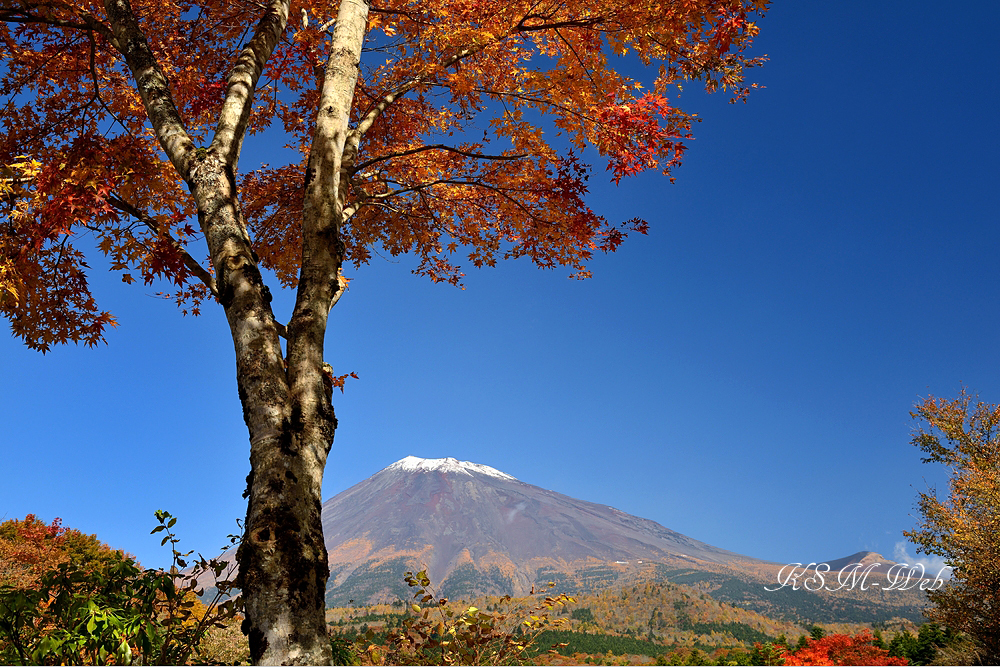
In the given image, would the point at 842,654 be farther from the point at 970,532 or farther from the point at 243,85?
the point at 243,85

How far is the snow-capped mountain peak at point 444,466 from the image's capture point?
114562mm

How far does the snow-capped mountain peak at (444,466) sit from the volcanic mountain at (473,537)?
215 mm

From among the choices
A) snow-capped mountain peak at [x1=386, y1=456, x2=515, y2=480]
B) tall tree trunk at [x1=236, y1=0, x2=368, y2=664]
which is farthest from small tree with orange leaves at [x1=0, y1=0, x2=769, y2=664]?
snow-capped mountain peak at [x1=386, y1=456, x2=515, y2=480]

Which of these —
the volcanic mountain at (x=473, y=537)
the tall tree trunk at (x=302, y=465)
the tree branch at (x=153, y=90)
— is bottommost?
the volcanic mountain at (x=473, y=537)

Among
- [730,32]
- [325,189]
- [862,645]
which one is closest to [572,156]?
[730,32]

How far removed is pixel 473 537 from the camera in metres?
87.9

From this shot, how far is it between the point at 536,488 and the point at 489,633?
109 m

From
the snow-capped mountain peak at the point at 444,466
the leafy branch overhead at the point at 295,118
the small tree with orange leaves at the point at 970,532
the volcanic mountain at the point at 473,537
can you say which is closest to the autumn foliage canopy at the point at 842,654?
the small tree with orange leaves at the point at 970,532

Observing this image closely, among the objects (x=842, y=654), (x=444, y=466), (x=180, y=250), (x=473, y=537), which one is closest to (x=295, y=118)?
(x=180, y=250)

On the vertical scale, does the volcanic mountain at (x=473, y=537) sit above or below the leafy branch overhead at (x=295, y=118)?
below

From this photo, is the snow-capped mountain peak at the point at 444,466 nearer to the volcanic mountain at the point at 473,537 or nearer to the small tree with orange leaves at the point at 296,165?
the volcanic mountain at the point at 473,537

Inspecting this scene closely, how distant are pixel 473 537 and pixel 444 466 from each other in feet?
97.7

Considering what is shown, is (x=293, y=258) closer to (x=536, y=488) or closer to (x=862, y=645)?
(x=862, y=645)

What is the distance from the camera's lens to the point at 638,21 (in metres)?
4.97
